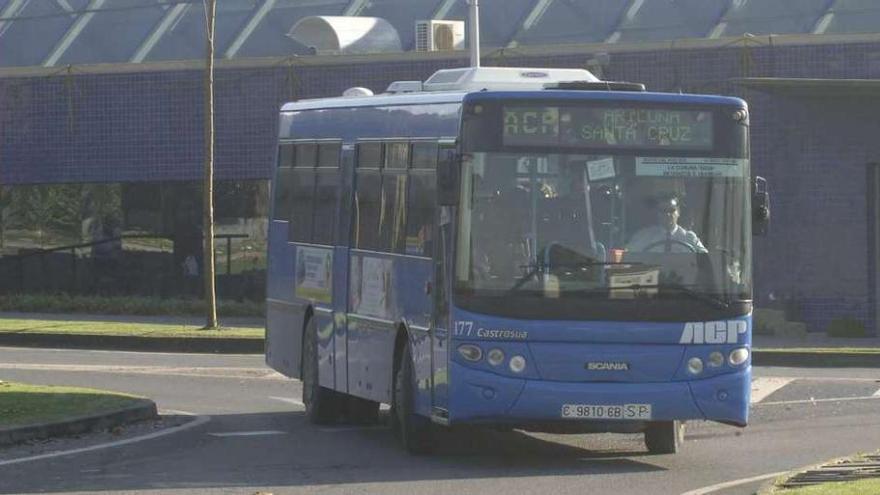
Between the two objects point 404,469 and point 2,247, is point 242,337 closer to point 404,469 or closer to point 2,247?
point 2,247

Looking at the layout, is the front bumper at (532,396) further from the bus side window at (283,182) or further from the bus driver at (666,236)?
the bus side window at (283,182)

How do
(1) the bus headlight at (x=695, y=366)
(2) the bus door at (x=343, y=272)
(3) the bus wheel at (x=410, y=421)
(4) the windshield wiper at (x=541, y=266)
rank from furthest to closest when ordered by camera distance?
(2) the bus door at (x=343, y=272)
(3) the bus wheel at (x=410, y=421)
(1) the bus headlight at (x=695, y=366)
(4) the windshield wiper at (x=541, y=266)

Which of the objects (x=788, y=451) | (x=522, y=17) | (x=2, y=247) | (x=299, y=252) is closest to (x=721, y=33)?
(x=522, y=17)

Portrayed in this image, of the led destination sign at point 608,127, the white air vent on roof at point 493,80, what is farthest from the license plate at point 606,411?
the white air vent on roof at point 493,80

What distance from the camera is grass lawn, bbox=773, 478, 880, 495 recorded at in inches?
410

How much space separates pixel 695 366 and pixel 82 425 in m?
5.04

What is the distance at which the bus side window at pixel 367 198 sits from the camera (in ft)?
48.0

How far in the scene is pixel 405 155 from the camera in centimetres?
1414

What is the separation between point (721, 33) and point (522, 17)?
389 cm


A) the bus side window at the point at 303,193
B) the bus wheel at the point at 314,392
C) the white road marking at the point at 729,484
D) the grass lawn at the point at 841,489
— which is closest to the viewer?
the grass lawn at the point at 841,489

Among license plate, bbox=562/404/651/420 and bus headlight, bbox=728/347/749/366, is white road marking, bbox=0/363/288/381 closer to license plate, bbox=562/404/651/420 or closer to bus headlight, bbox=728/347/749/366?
license plate, bbox=562/404/651/420

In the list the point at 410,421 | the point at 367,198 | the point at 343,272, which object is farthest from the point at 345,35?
the point at 410,421

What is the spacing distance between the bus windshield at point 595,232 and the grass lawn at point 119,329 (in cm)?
1244

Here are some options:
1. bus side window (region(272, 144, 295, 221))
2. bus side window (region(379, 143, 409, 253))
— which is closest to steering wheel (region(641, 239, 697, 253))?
bus side window (region(379, 143, 409, 253))
